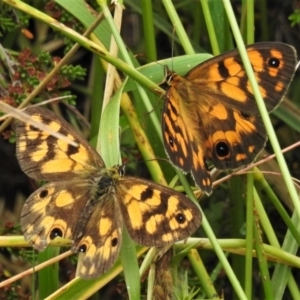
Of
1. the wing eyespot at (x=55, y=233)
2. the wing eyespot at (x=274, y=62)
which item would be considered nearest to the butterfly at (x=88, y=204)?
the wing eyespot at (x=55, y=233)

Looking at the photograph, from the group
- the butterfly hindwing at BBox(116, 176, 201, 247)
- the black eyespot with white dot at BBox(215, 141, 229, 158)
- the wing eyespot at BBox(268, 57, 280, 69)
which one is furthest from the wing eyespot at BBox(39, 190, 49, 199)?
the wing eyespot at BBox(268, 57, 280, 69)

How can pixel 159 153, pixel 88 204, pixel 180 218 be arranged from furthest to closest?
pixel 159 153 < pixel 88 204 < pixel 180 218

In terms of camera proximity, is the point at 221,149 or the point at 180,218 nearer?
the point at 180,218

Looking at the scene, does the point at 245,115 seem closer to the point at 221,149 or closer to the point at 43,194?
the point at 221,149

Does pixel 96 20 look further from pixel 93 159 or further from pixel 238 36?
pixel 238 36

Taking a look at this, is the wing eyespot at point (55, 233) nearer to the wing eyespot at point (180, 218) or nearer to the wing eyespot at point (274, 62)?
the wing eyespot at point (180, 218)

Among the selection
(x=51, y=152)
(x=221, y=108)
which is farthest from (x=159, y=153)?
(x=51, y=152)
